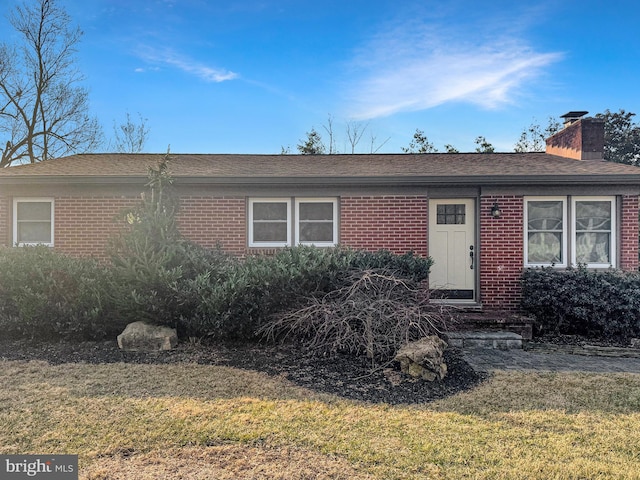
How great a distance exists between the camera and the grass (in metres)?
2.91

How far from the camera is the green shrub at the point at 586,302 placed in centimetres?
736

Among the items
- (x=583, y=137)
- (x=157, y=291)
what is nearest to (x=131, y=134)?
(x=157, y=291)

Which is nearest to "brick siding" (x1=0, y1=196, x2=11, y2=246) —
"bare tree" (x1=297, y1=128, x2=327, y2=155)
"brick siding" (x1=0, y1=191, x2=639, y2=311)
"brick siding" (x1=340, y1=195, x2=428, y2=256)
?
"brick siding" (x1=0, y1=191, x2=639, y2=311)

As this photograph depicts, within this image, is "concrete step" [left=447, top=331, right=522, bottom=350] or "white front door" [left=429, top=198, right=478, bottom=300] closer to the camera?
"concrete step" [left=447, top=331, right=522, bottom=350]

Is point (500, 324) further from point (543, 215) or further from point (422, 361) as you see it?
point (422, 361)

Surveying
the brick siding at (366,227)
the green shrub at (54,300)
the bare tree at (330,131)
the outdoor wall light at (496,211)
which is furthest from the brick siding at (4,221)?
the bare tree at (330,131)

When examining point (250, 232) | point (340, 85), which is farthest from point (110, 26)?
point (250, 232)

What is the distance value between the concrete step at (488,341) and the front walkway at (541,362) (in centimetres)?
13

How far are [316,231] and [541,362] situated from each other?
15.2ft

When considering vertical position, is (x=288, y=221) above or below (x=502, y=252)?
above

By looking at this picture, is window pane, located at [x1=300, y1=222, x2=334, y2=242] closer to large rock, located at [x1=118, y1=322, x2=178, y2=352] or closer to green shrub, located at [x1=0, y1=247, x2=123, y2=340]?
large rock, located at [x1=118, y1=322, x2=178, y2=352]

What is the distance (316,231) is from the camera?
8586 mm

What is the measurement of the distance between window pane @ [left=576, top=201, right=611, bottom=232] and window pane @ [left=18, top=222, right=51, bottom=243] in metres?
10.9

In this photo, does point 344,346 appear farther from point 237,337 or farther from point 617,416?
point 617,416
